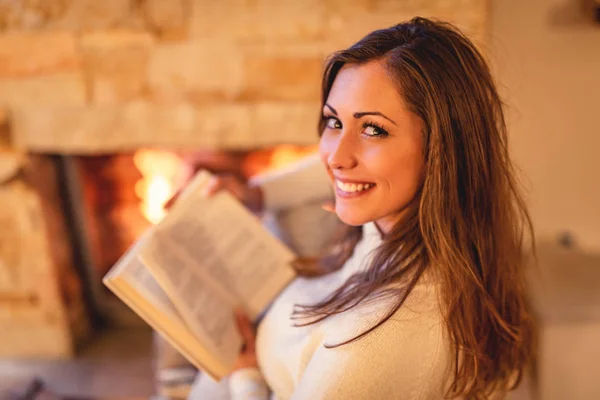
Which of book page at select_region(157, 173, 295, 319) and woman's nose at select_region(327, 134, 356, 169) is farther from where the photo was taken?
book page at select_region(157, 173, 295, 319)

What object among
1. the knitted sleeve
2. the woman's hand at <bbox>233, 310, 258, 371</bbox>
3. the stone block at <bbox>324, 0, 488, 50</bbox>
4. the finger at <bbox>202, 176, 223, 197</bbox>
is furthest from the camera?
the stone block at <bbox>324, 0, 488, 50</bbox>

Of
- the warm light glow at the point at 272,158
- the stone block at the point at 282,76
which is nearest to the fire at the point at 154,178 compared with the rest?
the warm light glow at the point at 272,158

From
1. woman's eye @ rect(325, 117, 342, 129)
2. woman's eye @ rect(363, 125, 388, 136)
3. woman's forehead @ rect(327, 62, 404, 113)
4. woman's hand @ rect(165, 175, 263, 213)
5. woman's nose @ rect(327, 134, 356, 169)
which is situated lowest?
woman's hand @ rect(165, 175, 263, 213)

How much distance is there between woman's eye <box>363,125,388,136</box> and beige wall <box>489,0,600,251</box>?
855 millimetres

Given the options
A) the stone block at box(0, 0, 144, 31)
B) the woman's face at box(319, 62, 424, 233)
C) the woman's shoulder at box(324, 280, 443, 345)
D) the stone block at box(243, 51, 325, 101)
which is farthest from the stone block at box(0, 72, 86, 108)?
the woman's shoulder at box(324, 280, 443, 345)

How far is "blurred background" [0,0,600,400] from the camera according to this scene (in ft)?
Result: 4.87

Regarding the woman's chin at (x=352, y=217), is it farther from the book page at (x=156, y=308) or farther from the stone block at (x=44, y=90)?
the stone block at (x=44, y=90)

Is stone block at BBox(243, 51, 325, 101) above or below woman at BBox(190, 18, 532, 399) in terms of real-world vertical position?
above

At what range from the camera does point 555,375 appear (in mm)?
1535

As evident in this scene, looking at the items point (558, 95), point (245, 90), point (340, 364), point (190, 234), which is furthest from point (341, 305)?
point (558, 95)

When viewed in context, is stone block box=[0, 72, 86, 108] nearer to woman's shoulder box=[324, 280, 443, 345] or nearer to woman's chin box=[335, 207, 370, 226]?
woman's chin box=[335, 207, 370, 226]

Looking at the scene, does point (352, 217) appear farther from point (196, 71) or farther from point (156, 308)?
point (196, 71)

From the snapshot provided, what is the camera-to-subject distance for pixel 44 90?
156 cm

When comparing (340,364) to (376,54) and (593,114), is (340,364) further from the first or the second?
(593,114)
